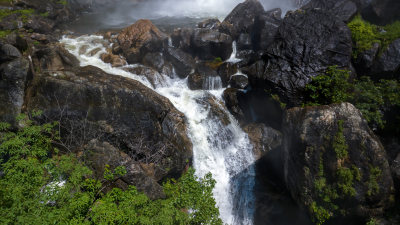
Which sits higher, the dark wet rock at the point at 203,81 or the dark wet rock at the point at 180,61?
the dark wet rock at the point at 180,61

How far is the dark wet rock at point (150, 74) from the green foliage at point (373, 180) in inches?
503

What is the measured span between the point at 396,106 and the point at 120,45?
18246mm

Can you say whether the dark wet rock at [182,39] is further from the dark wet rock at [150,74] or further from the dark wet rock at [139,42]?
the dark wet rock at [150,74]

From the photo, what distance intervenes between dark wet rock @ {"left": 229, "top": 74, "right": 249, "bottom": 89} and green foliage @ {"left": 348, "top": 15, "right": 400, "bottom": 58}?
6.95 metres

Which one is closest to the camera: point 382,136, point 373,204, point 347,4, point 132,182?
point 373,204

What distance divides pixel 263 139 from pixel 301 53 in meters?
5.88

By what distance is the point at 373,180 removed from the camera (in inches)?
288

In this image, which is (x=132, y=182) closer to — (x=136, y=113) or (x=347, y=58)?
(x=136, y=113)

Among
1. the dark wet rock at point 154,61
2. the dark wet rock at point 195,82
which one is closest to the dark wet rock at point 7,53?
the dark wet rock at point 154,61

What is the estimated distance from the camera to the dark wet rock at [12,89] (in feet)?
32.4

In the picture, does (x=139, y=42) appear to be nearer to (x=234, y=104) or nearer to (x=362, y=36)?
(x=234, y=104)

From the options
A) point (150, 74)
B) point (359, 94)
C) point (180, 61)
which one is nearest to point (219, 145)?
point (150, 74)

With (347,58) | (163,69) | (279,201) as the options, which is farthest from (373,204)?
(163,69)

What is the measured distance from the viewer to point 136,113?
10555mm
